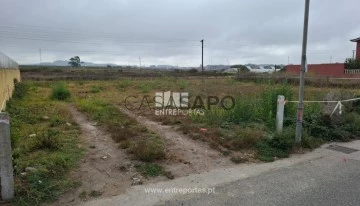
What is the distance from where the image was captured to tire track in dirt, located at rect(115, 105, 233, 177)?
4406 mm

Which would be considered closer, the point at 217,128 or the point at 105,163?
the point at 105,163

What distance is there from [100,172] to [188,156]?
1.54m

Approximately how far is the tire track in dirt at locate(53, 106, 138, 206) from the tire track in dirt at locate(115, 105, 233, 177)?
0.66 meters

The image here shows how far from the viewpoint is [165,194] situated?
351 cm

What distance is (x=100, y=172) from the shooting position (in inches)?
163

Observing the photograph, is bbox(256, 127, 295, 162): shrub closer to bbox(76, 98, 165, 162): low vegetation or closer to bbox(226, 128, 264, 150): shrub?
bbox(226, 128, 264, 150): shrub

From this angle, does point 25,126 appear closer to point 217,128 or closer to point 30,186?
point 30,186

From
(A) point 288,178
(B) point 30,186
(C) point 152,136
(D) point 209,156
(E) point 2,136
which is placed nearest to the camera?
(E) point 2,136

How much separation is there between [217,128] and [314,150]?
2.14m

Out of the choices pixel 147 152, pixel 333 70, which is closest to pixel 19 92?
pixel 147 152

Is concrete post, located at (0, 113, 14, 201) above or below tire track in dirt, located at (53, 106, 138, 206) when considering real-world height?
above

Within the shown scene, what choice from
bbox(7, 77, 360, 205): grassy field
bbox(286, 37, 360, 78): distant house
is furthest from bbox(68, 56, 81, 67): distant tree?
bbox(7, 77, 360, 205): grassy field

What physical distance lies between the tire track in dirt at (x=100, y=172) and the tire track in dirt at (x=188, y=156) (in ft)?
2.16

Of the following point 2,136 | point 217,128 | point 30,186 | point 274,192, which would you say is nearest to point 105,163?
point 30,186
